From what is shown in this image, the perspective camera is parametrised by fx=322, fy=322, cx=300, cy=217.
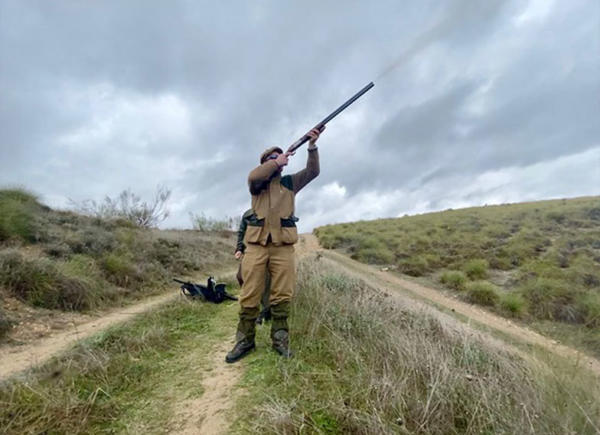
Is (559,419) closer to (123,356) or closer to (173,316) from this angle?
(123,356)

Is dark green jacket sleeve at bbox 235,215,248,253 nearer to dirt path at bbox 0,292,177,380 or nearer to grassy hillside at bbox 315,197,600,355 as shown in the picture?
dirt path at bbox 0,292,177,380

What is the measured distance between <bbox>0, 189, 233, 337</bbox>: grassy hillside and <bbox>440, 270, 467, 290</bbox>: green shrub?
27.2ft

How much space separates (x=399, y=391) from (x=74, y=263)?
23.5 feet

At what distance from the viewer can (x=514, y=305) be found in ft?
29.7

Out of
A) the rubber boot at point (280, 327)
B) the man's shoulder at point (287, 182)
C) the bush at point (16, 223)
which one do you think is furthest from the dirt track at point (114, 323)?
the bush at point (16, 223)

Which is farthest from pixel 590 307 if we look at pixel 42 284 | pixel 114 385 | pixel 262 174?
pixel 42 284

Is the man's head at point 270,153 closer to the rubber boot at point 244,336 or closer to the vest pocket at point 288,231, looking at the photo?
the vest pocket at point 288,231

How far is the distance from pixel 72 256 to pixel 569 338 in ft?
38.4

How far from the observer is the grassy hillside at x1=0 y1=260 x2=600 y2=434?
7.63 ft

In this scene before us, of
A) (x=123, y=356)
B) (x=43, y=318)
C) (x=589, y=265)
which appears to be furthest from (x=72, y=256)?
(x=589, y=265)

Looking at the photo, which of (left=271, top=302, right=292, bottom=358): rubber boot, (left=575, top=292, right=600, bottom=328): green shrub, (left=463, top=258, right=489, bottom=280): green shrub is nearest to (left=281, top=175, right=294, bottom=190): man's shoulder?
(left=271, top=302, right=292, bottom=358): rubber boot

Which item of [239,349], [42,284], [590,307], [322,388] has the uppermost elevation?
[42,284]

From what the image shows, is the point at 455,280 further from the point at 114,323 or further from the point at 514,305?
the point at 114,323

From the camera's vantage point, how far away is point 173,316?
211 inches
